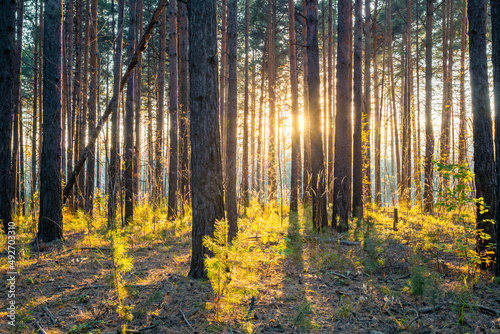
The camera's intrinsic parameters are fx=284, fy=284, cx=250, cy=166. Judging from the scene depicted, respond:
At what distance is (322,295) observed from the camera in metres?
3.43

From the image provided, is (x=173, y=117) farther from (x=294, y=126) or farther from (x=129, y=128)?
(x=294, y=126)

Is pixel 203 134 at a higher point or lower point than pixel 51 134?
lower

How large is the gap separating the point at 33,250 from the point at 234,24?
591 centimetres

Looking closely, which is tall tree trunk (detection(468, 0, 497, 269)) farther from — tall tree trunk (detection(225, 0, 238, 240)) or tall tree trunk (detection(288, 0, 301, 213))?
tall tree trunk (detection(288, 0, 301, 213))

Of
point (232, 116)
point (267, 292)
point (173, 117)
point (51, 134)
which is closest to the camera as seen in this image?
point (267, 292)

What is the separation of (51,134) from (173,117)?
3885 mm

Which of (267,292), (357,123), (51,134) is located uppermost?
(357,123)

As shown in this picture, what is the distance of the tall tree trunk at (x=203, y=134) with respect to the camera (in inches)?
140

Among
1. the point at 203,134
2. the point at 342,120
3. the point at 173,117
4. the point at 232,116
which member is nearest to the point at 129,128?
the point at 173,117

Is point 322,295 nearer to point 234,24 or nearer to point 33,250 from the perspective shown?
point 33,250

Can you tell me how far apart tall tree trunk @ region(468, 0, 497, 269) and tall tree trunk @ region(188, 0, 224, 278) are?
3621mm

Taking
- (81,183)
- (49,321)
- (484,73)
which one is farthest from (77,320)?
(81,183)

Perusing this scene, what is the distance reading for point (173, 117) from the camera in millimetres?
9016

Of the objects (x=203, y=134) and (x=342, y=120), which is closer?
(x=203, y=134)
